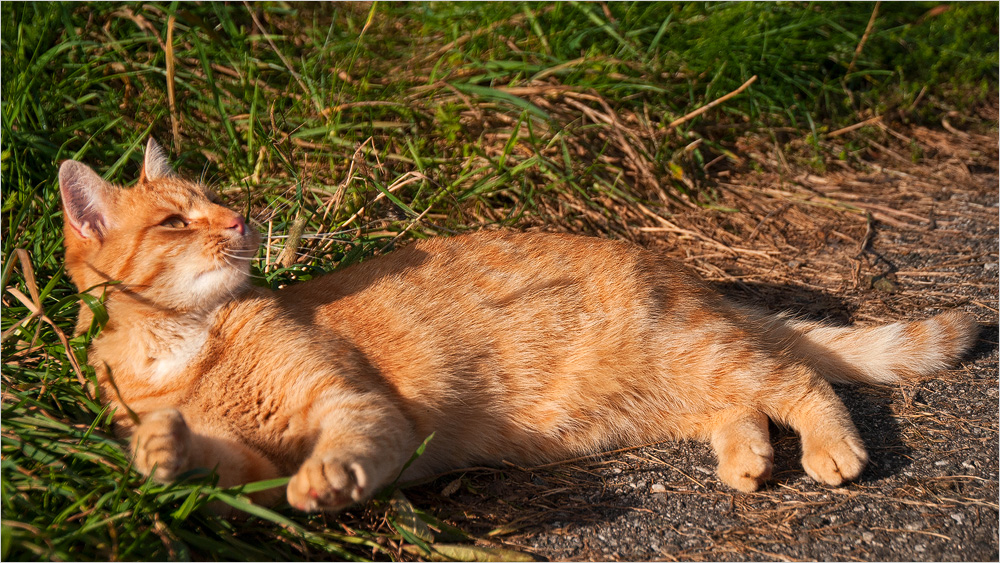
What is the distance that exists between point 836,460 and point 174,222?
7.88 ft

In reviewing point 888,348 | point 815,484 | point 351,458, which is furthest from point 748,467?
point 351,458

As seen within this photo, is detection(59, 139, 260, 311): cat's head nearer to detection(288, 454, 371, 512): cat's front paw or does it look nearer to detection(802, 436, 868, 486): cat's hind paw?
detection(288, 454, 371, 512): cat's front paw

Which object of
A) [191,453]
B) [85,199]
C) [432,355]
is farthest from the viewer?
[432,355]

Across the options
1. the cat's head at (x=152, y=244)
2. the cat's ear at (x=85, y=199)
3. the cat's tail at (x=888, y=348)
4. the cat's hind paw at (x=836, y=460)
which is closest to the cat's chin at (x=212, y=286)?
the cat's head at (x=152, y=244)

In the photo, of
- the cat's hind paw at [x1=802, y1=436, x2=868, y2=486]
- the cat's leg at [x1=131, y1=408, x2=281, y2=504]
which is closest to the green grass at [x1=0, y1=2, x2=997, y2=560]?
the cat's leg at [x1=131, y1=408, x2=281, y2=504]

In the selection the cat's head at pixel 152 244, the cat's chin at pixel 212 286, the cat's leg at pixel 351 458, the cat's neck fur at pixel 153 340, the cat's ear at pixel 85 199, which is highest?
the cat's ear at pixel 85 199

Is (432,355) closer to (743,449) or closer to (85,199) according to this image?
(743,449)

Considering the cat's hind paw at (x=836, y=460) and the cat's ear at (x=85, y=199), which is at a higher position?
the cat's ear at (x=85, y=199)

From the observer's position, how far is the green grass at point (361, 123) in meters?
2.08

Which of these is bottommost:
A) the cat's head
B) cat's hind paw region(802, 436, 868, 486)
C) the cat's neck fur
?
cat's hind paw region(802, 436, 868, 486)

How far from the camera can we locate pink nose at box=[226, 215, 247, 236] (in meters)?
2.39

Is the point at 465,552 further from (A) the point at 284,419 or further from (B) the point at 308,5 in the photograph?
(B) the point at 308,5

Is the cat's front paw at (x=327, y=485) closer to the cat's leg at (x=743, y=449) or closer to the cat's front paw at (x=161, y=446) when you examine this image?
the cat's front paw at (x=161, y=446)

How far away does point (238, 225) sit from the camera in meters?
2.40
